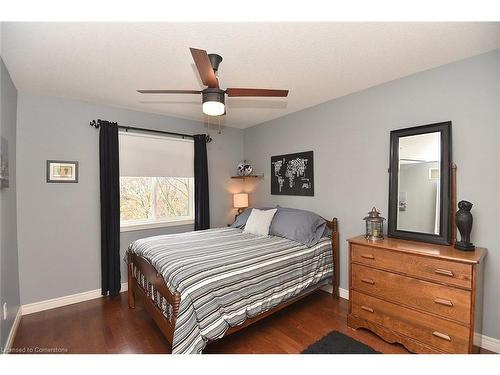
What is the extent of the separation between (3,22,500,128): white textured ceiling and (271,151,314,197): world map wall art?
0.98m

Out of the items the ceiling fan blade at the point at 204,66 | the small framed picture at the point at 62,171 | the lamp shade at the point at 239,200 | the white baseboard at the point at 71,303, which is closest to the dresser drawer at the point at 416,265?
the white baseboard at the point at 71,303

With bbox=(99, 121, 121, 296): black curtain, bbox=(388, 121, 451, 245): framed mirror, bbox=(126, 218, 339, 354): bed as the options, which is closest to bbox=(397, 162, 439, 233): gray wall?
bbox=(388, 121, 451, 245): framed mirror

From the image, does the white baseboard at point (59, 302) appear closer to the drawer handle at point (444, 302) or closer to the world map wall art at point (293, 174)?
the world map wall art at point (293, 174)

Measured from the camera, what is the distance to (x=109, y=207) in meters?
3.15

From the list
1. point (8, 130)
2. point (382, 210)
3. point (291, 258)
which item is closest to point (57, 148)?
point (8, 130)

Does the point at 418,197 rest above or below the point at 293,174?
below

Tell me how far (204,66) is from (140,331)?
240 cm

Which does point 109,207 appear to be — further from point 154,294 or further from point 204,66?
point 204,66

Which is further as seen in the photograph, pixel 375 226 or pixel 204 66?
pixel 375 226

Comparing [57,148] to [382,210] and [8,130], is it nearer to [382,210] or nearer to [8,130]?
[8,130]

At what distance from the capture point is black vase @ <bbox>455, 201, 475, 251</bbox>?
1922mm

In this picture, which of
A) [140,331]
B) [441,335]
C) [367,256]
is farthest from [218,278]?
[441,335]

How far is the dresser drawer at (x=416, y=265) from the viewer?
1.73 meters

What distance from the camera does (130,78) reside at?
96.8 inches
